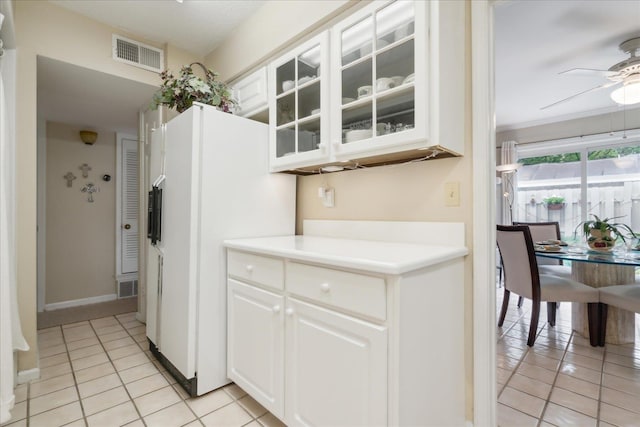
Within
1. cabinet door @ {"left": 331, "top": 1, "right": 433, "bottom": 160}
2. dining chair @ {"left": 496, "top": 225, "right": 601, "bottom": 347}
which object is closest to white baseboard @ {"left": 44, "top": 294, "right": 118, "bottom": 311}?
cabinet door @ {"left": 331, "top": 1, "right": 433, "bottom": 160}

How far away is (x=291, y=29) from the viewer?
81.7 inches

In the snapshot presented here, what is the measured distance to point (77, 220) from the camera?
3713 mm

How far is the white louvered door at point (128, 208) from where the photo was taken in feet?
13.1

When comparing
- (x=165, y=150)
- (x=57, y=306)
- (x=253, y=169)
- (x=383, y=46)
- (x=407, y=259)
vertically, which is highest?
(x=383, y=46)

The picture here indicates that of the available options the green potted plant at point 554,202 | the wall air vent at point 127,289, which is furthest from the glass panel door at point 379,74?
the green potted plant at point 554,202

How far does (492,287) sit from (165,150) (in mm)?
2128

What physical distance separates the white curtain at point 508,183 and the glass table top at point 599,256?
8.85 feet

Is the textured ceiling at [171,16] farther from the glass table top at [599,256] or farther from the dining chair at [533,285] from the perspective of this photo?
the glass table top at [599,256]

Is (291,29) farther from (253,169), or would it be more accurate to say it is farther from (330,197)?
(330,197)

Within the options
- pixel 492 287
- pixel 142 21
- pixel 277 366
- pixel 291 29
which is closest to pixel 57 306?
pixel 142 21

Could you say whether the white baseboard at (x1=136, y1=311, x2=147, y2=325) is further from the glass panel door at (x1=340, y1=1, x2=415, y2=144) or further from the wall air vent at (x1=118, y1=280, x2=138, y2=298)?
the glass panel door at (x1=340, y1=1, x2=415, y2=144)

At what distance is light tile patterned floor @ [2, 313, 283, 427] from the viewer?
1562 millimetres

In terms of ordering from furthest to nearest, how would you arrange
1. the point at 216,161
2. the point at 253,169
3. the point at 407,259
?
1. the point at 253,169
2. the point at 216,161
3. the point at 407,259

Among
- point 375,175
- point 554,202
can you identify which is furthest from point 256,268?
point 554,202
